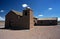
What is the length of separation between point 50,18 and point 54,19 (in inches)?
67.0

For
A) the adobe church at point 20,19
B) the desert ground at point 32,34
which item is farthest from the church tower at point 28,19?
the desert ground at point 32,34

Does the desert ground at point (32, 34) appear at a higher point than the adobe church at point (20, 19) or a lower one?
lower

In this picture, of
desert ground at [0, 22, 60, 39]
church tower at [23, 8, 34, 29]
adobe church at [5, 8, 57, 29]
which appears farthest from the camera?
adobe church at [5, 8, 57, 29]

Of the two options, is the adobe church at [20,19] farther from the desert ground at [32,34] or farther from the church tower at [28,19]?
Answer: the desert ground at [32,34]

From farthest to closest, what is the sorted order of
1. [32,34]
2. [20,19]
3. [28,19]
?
[20,19] < [28,19] < [32,34]

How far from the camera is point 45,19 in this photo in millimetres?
38031

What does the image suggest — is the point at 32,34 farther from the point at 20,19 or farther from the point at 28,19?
the point at 20,19

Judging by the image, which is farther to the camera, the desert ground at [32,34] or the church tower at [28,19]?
the church tower at [28,19]

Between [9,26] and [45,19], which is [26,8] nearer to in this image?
[9,26]

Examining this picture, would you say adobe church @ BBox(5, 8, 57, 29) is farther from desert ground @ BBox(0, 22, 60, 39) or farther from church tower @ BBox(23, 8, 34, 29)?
desert ground @ BBox(0, 22, 60, 39)

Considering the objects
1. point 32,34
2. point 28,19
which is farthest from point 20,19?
point 32,34

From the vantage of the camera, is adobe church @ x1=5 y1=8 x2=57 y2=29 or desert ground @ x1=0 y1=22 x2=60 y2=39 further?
adobe church @ x1=5 y1=8 x2=57 y2=29

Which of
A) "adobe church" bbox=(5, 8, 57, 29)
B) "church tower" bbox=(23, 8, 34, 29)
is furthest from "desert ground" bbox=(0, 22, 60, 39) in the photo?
"adobe church" bbox=(5, 8, 57, 29)

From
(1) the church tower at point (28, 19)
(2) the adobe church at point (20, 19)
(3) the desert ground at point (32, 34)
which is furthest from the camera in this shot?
(2) the adobe church at point (20, 19)
